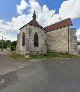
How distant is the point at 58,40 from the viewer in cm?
5100

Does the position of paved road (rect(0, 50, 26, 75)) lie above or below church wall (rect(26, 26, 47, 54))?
below

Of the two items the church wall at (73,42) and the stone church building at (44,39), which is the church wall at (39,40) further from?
the church wall at (73,42)

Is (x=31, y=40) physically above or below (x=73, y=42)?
above

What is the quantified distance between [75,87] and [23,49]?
114ft

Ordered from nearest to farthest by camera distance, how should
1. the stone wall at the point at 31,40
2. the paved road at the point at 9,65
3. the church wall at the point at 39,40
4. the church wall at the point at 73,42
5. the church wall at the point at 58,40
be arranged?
the paved road at the point at 9,65 → the stone wall at the point at 31,40 → the church wall at the point at 39,40 → the church wall at the point at 73,42 → the church wall at the point at 58,40

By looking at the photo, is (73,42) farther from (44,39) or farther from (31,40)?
(31,40)

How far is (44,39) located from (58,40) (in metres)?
5.72

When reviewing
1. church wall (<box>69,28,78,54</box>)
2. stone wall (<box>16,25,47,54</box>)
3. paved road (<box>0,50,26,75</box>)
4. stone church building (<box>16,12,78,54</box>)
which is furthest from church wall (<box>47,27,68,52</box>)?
paved road (<box>0,50,26,75</box>)

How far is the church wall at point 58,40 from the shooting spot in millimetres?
48469

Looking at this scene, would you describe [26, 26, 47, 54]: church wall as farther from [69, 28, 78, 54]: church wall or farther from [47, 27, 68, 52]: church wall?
[69, 28, 78, 54]: church wall

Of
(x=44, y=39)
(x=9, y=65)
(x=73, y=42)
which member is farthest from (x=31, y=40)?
(x=9, y=65)

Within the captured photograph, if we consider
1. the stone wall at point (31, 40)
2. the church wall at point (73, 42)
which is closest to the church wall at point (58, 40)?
the church wall at point (73, 42)

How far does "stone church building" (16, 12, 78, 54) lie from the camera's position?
44156mm

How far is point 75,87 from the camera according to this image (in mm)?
11484
